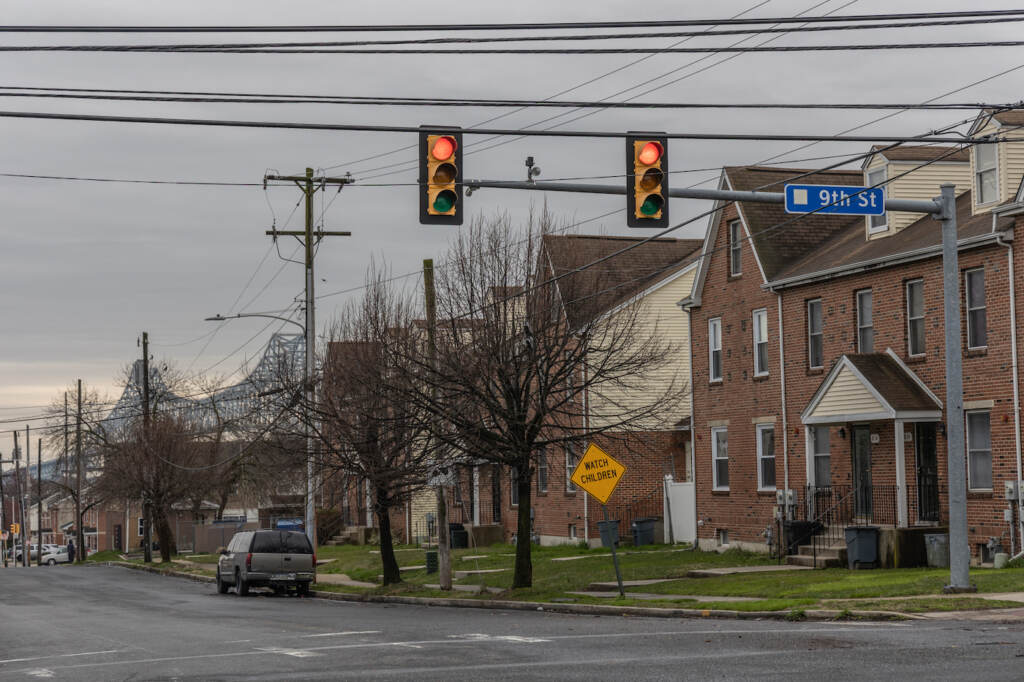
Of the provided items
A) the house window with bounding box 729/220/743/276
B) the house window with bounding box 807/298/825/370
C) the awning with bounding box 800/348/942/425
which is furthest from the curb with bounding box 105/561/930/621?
the house window with bounding box 729/220/743/276

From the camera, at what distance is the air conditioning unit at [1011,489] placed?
26500 millimetres

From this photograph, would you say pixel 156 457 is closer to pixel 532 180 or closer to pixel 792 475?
pixel 792 475

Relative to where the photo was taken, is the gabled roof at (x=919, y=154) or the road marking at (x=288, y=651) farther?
the gabled roof at (x=919, y=154)

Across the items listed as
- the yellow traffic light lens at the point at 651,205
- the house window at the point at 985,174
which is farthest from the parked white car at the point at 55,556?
the yellow traffic light lens at the point at 651,205

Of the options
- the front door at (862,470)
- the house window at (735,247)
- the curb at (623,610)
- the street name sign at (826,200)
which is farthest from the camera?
the house window at (735,247)

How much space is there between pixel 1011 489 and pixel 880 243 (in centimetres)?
787

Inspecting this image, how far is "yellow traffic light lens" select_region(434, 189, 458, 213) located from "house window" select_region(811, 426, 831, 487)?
1918 centimetres

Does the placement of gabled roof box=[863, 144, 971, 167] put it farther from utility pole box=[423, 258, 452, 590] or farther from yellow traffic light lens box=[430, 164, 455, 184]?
yellow traffic light lens box=[430, 164, 455, 184]

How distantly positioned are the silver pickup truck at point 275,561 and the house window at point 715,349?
12.4m

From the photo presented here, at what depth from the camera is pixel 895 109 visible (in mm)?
19359

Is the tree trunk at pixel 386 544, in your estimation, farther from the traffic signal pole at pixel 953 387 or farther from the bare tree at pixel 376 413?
the traffic signal pole at pixel 953 387

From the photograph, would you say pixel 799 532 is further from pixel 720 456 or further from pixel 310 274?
pixel 310 274

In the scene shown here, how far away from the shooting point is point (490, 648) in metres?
16.6

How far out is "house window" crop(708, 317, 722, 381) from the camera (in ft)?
125
